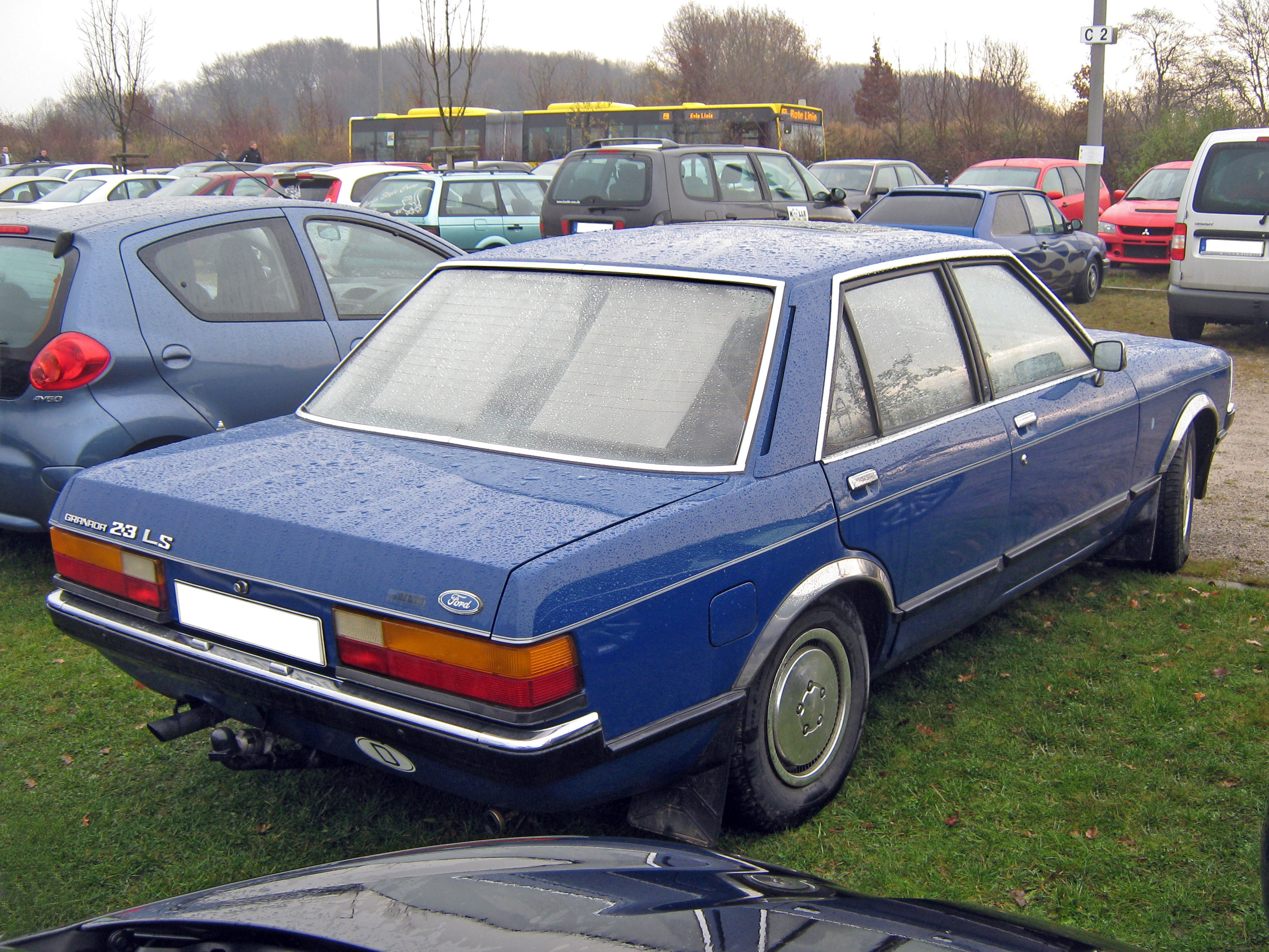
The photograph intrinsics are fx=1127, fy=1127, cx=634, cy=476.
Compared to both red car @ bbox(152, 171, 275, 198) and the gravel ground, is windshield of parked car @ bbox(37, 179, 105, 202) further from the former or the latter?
the gravel ground

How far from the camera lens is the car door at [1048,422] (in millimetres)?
3871

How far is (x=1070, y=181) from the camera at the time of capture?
62.9 feet

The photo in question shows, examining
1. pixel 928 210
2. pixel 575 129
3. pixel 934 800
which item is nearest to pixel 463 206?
pixel 928 210

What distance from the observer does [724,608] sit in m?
2.63

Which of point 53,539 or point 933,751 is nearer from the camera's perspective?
point 53,539

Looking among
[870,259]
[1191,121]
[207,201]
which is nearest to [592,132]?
[1191,121]

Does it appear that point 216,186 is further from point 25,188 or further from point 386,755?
point 386,755

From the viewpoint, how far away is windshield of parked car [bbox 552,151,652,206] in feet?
37.3

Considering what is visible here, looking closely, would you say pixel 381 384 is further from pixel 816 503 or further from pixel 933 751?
pixel 933 751

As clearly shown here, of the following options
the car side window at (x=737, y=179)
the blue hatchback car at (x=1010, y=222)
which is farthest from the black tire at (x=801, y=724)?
the blue hatchback car at (x=1010, y=222)

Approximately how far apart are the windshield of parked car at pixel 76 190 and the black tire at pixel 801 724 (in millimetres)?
18343

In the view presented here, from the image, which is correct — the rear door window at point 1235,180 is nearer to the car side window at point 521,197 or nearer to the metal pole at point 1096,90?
the metal pole at point 1096,90

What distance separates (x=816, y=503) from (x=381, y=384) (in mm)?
1375

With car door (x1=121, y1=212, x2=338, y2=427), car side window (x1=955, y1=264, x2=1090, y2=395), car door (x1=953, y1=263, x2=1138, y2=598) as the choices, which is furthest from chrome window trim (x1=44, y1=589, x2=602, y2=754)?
car side window (x1=955, y1=264, x2=1090, y2=395)
